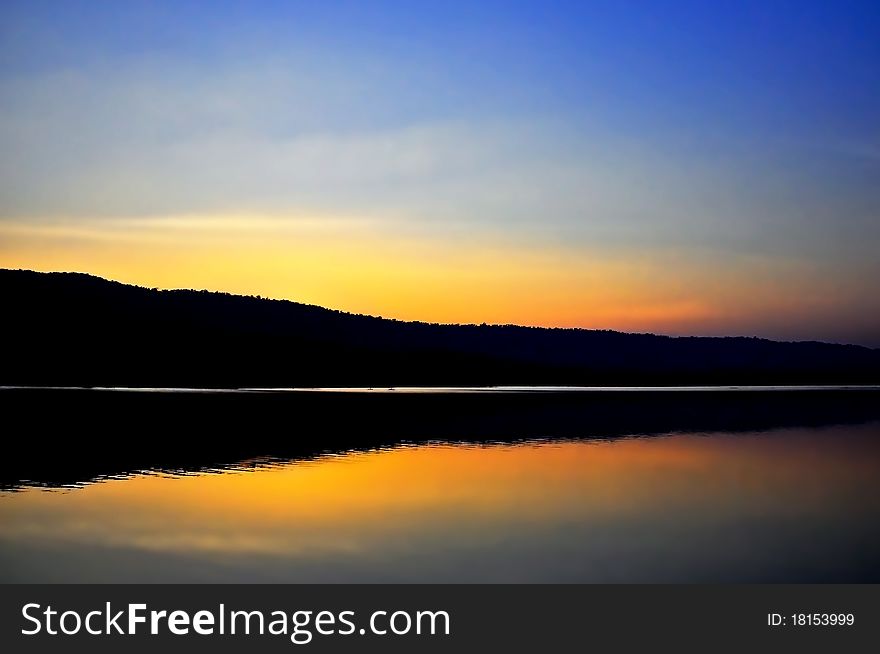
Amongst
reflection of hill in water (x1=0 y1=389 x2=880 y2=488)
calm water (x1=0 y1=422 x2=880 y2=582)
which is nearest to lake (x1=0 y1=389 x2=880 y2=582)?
calm water (x1=0 y1=422 x2=880 y2=582)

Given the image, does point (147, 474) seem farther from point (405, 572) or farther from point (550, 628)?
point (550, 628)

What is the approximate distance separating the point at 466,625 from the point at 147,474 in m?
16.0

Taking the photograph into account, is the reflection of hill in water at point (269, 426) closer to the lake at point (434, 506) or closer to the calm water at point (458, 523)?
the lake at point (434, 506)

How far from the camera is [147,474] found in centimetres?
2622

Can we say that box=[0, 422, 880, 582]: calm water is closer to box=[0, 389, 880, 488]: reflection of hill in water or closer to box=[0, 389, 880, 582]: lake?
box=[0, 389, 880, 582]: lake

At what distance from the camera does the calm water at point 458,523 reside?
1543 cm

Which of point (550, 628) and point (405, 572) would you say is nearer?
point (550, 628)

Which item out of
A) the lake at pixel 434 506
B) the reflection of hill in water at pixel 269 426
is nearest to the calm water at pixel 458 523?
the lake at pixel 434 506

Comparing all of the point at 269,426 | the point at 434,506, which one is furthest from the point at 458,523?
the point at 269,426

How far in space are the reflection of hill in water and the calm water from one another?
3002mm

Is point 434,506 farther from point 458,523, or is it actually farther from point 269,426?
point 269,426

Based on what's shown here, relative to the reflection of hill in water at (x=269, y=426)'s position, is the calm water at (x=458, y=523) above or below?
below

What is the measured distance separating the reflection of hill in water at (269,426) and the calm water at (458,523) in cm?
300

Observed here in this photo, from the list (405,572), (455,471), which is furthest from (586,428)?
(405,572)
